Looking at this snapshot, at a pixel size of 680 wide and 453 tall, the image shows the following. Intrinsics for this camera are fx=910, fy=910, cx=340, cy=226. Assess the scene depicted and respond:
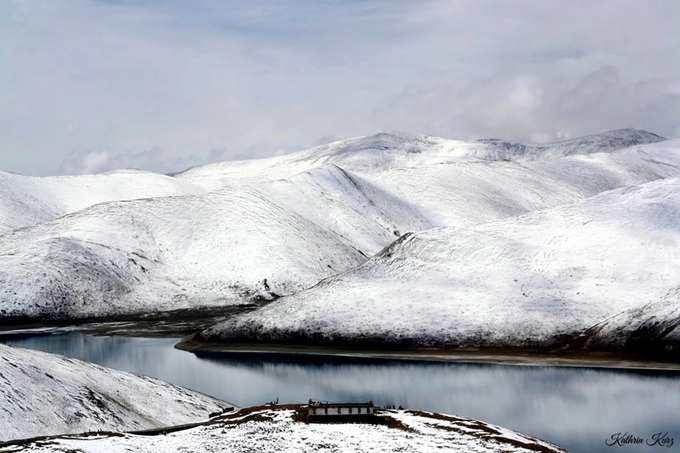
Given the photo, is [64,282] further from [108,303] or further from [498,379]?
[498,379]

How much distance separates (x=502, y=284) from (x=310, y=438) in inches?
Result: 2250

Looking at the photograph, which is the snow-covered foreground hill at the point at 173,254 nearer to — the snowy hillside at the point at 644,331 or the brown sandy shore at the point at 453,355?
the brown sandy shore at the point at 453,355

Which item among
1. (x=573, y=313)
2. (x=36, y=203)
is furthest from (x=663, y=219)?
(x=36, y=203)

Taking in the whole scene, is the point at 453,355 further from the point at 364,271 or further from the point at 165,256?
the point at 165,256

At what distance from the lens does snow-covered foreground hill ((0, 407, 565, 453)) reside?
38688mm

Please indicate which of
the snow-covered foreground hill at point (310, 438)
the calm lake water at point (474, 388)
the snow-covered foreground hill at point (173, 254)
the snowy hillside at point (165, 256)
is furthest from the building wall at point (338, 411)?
the snowy hillside at point (165, 256)

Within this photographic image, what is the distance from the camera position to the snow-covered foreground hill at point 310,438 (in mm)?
38688

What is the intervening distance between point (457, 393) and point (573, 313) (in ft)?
85.2

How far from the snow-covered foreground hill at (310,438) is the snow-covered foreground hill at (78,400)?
18.4ft

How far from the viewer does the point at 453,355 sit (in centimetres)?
8356

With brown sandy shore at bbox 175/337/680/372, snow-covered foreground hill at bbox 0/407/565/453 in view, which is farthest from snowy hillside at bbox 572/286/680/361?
snow-covered foreground hill at bbox 0/407/565/453

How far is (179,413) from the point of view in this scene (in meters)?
53.7

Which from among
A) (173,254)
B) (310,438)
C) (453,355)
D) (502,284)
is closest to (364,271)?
(502,284)

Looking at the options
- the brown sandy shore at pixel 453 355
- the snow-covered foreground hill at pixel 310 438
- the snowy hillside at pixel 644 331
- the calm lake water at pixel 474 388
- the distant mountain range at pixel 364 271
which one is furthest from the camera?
the distant mountain range at pixel 364 271
